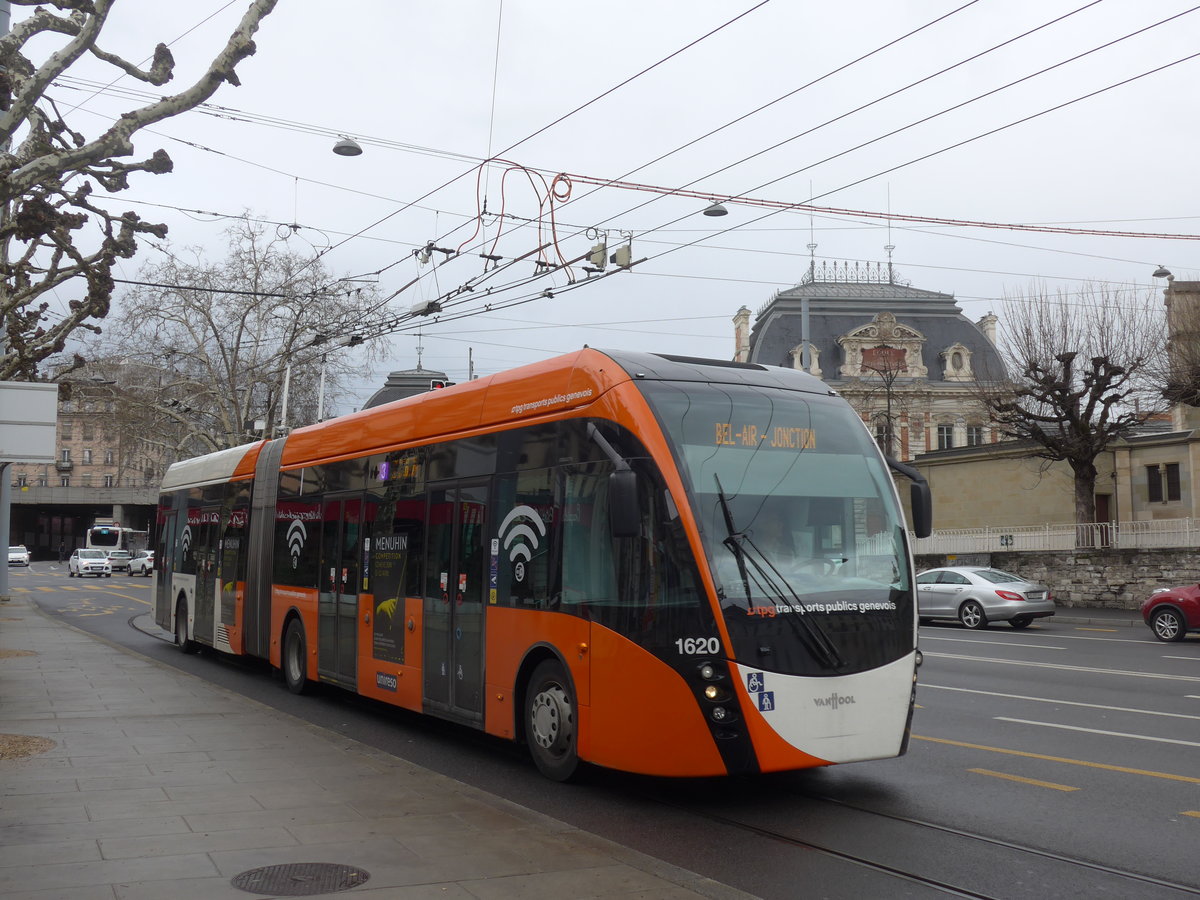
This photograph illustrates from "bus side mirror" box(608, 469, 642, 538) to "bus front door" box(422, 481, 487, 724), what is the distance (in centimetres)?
254

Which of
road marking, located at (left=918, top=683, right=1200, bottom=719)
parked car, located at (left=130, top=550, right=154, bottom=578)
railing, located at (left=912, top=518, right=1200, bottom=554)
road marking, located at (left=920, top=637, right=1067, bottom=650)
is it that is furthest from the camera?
parked car, located at (left=130, top=550, right=154, bottom=578)

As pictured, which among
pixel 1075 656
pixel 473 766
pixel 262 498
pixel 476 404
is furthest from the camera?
pixel 1075 656

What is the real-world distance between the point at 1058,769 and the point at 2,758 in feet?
27.2

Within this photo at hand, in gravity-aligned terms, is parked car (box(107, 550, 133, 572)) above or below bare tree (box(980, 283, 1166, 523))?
below

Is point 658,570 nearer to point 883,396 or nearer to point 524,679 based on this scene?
point 524,679

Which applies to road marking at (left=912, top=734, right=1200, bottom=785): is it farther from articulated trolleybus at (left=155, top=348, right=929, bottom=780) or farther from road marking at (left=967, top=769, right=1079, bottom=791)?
articulated trolleybus at (left=155, top=348, right=929, bottom=780)

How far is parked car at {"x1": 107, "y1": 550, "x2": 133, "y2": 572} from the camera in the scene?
75812 mm

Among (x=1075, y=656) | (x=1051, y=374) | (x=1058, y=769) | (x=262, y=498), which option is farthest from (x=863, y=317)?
(x=1058, y=769)

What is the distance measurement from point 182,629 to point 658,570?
49.0ft

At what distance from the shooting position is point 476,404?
10.5 metres

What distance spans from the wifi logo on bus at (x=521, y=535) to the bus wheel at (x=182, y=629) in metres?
12.6

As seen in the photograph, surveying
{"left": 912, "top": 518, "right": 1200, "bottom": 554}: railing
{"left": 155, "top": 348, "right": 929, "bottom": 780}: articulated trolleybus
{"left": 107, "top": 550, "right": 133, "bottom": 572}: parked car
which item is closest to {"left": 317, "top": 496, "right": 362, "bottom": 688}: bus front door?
{"left": 155, "top": 348, "right": 929, "bottom": 780}: articulated trolleybus

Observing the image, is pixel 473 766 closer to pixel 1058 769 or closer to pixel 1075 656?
pixel 1058 769

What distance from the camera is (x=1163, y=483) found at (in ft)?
127
